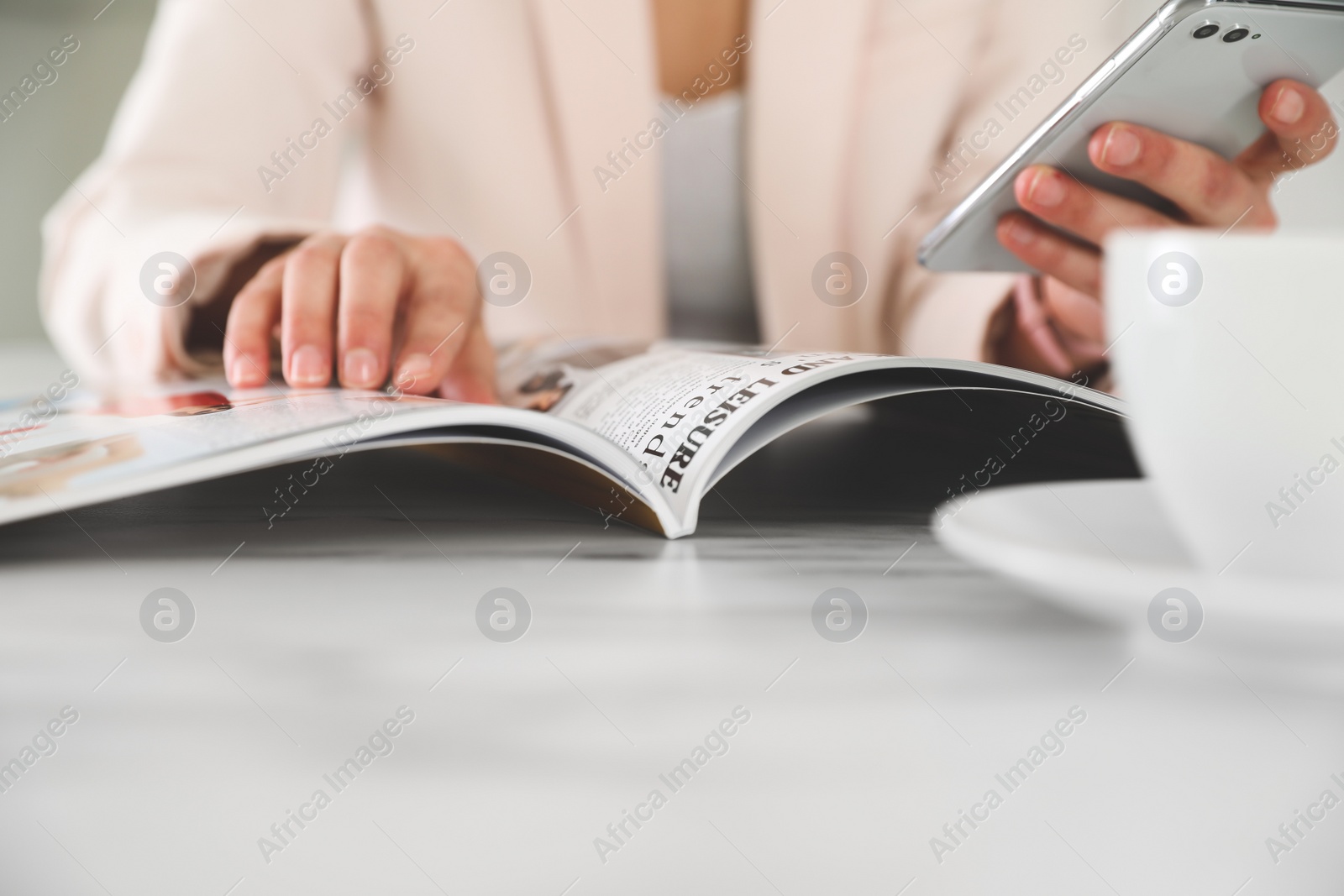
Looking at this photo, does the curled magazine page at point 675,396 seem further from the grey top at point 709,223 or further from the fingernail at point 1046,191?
the grey top at point 709,223

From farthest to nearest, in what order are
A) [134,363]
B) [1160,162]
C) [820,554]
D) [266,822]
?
[134,363] → [1160,162] → [820,554] → [266,822]

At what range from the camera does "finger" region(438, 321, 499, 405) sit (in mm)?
413

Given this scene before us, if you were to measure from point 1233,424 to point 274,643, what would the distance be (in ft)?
0.74

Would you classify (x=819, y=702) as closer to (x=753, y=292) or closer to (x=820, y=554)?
(x=820, y=554)

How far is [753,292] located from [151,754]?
2.98 feet

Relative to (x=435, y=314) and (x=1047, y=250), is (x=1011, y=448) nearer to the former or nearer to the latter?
(x=1047, y=250)

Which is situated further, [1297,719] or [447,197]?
[447,197]

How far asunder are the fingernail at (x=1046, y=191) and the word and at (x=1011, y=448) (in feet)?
0.25

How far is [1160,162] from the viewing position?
0.38m

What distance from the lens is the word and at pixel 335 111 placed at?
0.80 meters

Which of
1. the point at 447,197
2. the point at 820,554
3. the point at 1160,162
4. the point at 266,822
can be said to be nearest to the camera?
the point at 266,822

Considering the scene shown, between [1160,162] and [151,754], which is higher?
[1160,162]

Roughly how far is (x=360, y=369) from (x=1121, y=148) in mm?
324

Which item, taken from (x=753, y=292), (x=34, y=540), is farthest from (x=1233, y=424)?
(x=753, y=292)
